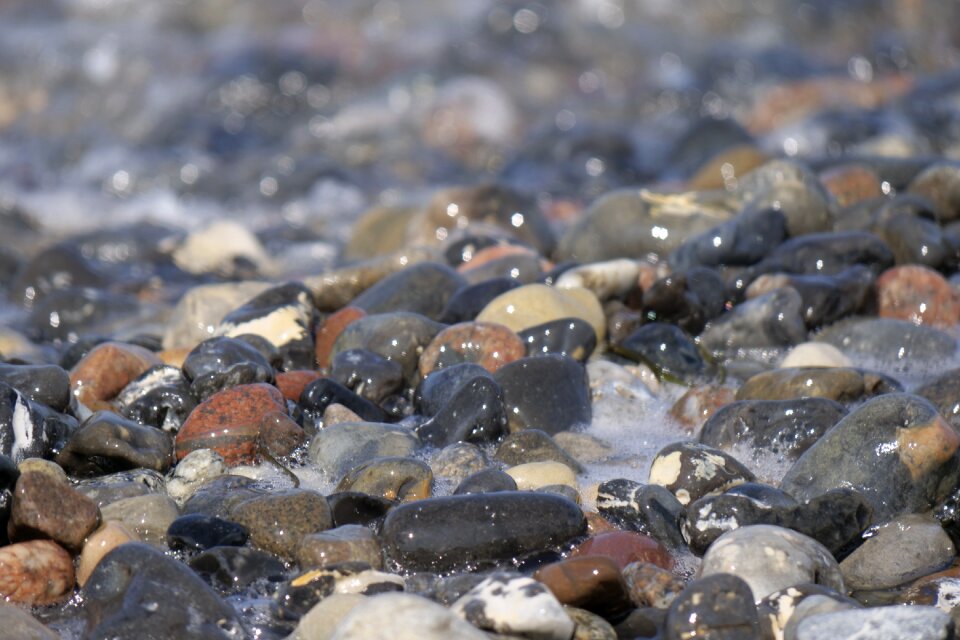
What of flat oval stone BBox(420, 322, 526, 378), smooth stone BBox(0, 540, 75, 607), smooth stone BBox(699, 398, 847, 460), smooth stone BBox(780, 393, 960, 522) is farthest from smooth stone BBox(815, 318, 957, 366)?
smooth stone BBox(0, 540, 75, 607)

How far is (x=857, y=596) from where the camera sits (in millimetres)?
2564

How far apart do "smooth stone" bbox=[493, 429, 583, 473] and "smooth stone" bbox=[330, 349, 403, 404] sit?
2.07 ft

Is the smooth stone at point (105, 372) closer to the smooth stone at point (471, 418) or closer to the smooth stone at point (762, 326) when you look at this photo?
the smooth stone at point (471, 418)

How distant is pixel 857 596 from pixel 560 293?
6.04 feet

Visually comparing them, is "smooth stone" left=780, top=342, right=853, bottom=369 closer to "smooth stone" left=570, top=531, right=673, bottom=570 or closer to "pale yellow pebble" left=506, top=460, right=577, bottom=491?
"pale yellow pebble" left=506, top=460, right=577, bottom=491

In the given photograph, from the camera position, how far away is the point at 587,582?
2.34 m

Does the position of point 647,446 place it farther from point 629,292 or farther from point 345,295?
point 345,295

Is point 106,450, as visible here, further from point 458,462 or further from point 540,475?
point 540,475

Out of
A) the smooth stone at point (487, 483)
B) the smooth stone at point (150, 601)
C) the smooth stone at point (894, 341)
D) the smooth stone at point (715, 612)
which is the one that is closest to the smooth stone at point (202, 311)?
the smooth stone at point (487, 483)

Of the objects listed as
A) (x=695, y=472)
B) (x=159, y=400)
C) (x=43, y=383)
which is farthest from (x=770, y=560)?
(x=43, y=383)

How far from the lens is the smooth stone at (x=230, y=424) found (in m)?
3.25

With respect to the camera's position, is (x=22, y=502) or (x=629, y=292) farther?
(x=629, y=292)

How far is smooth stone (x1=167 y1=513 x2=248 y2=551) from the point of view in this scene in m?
2.66

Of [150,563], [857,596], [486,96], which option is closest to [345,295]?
[150,563]
